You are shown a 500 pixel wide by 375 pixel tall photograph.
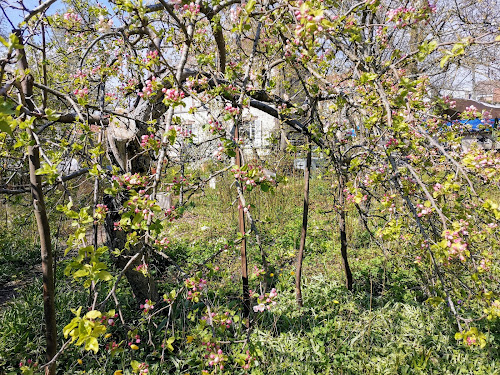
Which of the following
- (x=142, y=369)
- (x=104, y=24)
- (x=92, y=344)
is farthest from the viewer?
(x=104, y=24)

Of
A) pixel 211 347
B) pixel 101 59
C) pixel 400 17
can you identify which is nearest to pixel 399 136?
pixel 400 17

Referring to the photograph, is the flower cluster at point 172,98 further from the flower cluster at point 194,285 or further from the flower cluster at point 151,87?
the flower cluster at point 194,285

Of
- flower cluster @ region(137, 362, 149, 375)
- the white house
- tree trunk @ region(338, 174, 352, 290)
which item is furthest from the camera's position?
tree trunk @ region(338, 174, 352, 290)

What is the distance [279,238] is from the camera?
14.9ft

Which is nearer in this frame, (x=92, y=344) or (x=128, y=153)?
(x=92, y=344)

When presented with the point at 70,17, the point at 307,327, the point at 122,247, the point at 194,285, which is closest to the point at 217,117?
the point at 194,285

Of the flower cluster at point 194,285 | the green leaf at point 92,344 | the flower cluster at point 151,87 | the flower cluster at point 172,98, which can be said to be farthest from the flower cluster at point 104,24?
the green leaf at point 92,344

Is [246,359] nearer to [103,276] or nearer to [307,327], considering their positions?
[103,276]

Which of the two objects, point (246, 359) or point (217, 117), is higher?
point (217, 117)

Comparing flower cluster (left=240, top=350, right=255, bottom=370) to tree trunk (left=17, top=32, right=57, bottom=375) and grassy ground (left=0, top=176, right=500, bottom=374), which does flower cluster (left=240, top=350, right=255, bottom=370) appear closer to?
grassy ground (left=0, top=176, right=500, bottom=374)

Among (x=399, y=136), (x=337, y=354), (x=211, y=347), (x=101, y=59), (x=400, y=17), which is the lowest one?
(x=337, y=354)

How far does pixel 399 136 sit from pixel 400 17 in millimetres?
683

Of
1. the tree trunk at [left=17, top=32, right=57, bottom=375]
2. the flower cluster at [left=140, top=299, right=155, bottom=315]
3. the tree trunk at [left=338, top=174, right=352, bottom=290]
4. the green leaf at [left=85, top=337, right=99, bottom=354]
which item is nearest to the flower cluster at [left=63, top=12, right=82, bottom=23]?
the tree trunk at [left=17, top=32, right=57, bottom=375]

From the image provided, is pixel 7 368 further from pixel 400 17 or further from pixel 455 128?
pixel 455 128
